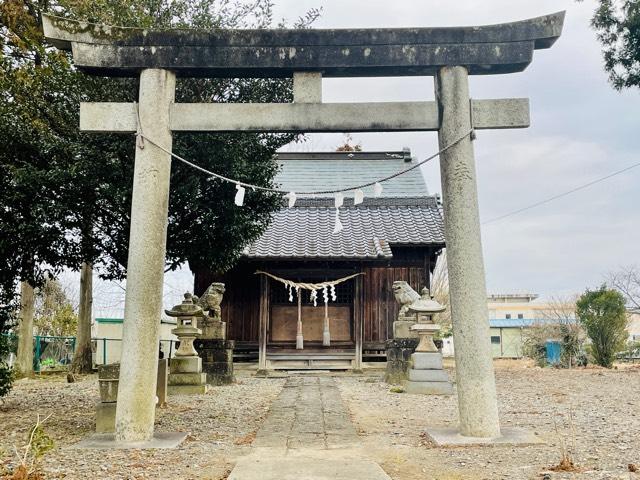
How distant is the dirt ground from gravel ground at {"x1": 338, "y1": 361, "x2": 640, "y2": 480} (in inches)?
0.4

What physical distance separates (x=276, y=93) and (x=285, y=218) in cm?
991

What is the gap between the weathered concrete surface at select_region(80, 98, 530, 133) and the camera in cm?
632

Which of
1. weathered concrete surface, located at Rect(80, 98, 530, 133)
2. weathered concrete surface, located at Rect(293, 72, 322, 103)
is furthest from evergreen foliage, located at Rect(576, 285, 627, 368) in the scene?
weathered concrete surface, located at Rect(293, 72, 322, 103)

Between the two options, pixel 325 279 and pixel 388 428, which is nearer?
pixel 388 428

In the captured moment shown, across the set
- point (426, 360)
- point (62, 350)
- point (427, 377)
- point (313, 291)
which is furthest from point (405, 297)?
point (62, 350)

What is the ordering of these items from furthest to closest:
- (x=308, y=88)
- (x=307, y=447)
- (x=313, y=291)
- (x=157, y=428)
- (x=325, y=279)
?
(x=325, y=279) → (x=313, y=291) → (x=157, y=428) → (x=308, y=88) → (x=307, y=447)

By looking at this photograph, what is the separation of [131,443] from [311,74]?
4343 millimetres

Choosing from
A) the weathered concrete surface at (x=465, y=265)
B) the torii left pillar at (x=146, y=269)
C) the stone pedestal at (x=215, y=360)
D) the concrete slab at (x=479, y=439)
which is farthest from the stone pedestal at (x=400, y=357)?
the torii left pillar at (x=146, y=269)

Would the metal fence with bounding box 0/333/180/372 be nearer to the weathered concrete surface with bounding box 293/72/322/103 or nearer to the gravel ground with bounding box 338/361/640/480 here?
the gravel ground with bounding box 338/361/640/480

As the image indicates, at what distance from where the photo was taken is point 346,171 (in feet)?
72.8

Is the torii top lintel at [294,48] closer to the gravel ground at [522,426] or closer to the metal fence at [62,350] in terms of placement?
the gravel ground at [522,426]

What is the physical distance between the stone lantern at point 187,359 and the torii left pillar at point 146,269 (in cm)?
521

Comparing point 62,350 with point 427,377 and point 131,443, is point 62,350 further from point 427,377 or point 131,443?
point 131,443

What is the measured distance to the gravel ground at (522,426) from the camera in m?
4.86
